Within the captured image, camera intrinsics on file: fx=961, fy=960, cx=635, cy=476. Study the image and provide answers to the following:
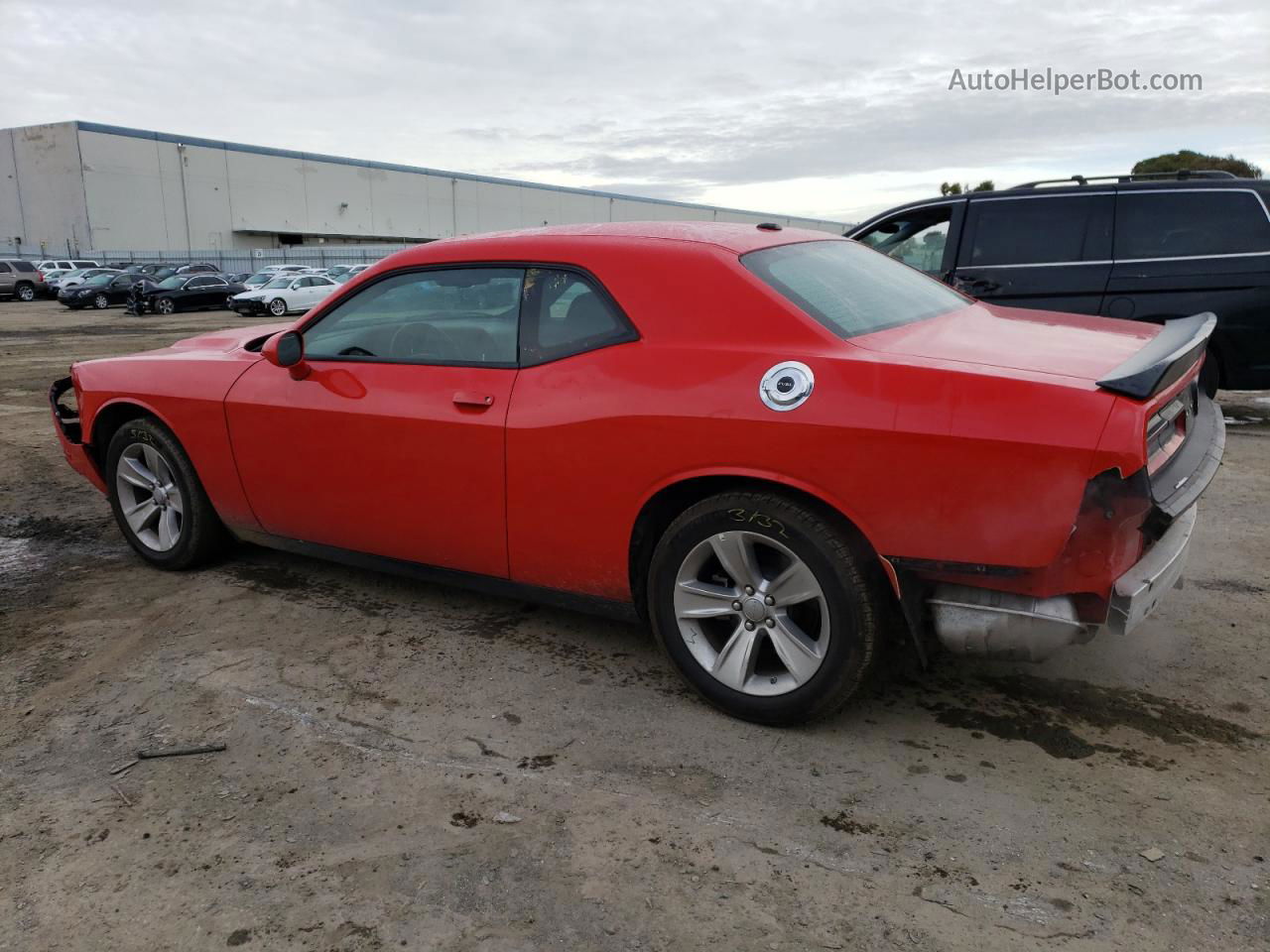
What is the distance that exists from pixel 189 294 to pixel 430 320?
102 feet

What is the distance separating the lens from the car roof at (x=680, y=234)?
339 centimetres

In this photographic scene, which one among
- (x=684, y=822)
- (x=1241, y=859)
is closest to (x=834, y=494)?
(x=684, y=822)

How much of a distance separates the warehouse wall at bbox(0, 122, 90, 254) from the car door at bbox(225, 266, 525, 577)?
57701mm

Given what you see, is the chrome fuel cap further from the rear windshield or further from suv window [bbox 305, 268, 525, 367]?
suv window [bbox 305, 268, 525, 367]

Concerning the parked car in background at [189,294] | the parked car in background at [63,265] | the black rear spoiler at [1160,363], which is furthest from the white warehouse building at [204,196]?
the black rear spoiler at [1160,363]

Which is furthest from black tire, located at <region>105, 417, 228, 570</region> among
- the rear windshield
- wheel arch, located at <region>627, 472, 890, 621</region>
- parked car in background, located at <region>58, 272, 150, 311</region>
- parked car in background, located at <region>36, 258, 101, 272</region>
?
parked car in background, located at <region>36, 258, 101, 272</region>

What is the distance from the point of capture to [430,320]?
148 inches

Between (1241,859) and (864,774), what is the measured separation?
949 millimetres

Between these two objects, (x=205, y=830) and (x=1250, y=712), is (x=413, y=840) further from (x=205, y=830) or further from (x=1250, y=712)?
(x=1250, y=712)

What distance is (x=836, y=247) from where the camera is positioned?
12.9 feet

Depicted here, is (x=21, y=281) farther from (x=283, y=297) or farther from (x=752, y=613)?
(x=752, y=613)

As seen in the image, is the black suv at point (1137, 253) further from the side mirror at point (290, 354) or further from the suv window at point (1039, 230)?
the side mirror at point (290, 354)

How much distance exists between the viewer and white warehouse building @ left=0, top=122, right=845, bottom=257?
53.0m

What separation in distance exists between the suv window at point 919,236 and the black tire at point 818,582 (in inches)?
210
